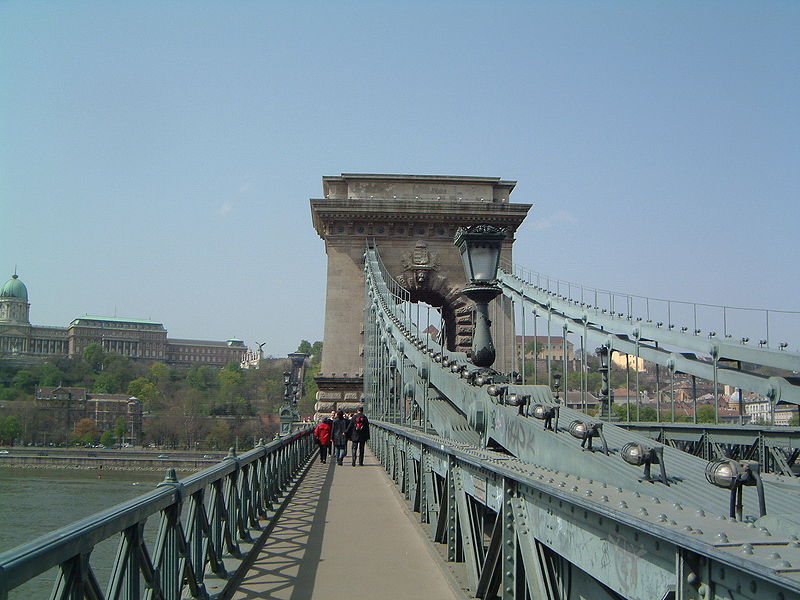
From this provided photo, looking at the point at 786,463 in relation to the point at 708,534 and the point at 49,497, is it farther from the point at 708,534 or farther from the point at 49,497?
the point at 49,497

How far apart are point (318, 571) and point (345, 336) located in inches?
982

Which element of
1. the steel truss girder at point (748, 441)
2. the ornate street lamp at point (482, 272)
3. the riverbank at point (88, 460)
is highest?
the ornate street lamp at point (482, 272)

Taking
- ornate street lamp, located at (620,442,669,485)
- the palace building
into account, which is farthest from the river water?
the palace building

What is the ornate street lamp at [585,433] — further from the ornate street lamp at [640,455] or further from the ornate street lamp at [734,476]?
the ornate street lamp at [734,476]

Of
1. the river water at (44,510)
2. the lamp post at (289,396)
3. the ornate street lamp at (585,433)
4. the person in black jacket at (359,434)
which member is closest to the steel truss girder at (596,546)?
the ornate street lamp at (585,433)

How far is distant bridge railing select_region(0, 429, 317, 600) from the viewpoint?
288 centimetres

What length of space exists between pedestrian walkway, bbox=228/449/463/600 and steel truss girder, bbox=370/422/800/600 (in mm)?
752

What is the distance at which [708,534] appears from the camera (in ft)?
8.46

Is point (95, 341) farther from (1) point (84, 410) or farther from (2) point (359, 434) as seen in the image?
(2) point (359, 434)

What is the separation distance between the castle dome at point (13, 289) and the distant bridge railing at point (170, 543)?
134 m

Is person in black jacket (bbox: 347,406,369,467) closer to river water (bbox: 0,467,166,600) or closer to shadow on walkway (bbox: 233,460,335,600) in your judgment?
river water (bbox: 0,467,166,600)

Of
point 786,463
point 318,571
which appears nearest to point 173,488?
point 318,571

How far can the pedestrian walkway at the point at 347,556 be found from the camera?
5977 mm

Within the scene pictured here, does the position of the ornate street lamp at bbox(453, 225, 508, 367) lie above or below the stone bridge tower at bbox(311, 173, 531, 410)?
below
